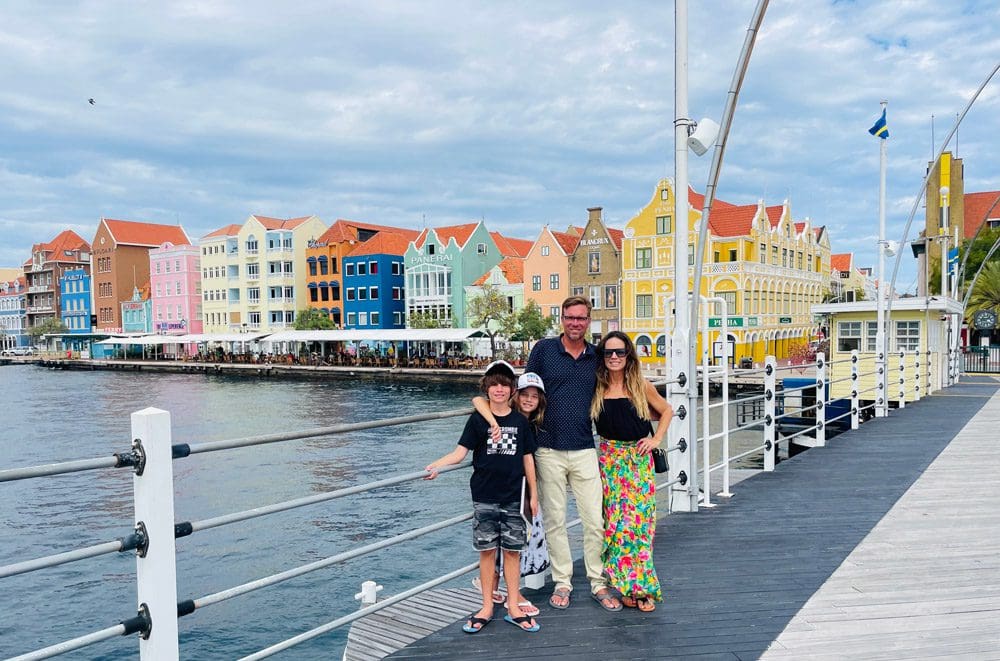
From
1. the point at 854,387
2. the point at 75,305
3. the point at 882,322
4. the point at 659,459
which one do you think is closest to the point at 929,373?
the point at 882,322

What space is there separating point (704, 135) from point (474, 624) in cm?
409

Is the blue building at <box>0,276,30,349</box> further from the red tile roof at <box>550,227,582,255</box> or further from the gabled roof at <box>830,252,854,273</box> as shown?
the gabled roof at <box>830,252,854,273</box>

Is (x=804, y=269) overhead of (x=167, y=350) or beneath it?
overhead

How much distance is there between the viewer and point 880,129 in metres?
15.1

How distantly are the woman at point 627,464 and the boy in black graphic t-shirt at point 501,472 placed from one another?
0.59 metres

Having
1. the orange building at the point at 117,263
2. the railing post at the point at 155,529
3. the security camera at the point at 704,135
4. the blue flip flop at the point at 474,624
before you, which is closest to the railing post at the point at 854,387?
the security camera at the point at 704,135

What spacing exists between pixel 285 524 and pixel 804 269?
49.0 meters

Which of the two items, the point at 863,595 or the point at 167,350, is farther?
the point at 167,350

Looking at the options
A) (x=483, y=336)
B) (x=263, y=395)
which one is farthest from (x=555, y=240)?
(x=263, y=395)

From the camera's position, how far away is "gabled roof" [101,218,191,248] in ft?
284

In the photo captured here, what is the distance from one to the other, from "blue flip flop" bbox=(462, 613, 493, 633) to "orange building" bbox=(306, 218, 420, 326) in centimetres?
6302

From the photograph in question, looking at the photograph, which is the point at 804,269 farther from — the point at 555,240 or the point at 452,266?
the point at 452,266

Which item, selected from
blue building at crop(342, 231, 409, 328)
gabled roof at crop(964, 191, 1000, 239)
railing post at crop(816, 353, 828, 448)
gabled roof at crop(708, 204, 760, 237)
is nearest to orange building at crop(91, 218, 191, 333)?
blue building at crop(342, 231, 409, 328)

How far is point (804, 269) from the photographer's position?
5538 centimetres
